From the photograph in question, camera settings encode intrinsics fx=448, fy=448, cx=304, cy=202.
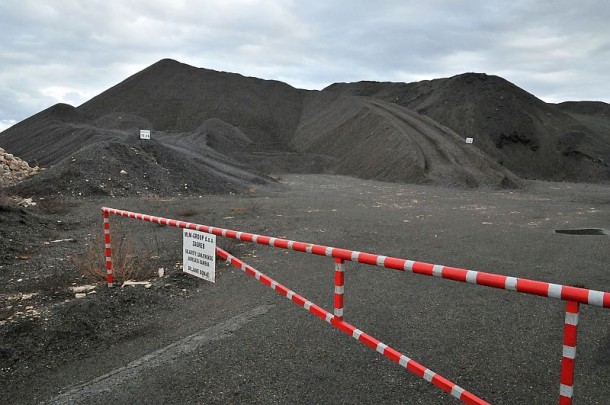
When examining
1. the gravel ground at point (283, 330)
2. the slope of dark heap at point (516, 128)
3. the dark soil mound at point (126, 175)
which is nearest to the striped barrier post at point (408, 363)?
the gravel ground at point (283, 330)

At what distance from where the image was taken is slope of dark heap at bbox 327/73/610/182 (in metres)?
45.0

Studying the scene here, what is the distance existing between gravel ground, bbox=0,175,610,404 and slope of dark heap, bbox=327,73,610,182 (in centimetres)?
3938

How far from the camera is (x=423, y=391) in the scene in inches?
155

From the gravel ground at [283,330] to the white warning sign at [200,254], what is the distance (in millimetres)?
720

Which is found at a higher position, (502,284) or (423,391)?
(502,284)

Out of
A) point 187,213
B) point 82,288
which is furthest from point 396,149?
→ point 82,288

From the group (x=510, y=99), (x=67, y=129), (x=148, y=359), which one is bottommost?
(x=148, y=359)

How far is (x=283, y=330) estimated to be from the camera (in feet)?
17.3

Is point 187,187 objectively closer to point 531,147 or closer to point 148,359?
point 148,359

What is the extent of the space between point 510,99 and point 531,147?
29.4 ft

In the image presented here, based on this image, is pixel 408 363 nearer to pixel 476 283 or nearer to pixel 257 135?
pixel 476 283

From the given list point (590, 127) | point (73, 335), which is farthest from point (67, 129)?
point (590, 127)

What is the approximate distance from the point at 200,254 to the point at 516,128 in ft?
171

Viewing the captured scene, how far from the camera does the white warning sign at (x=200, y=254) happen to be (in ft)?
16.6
